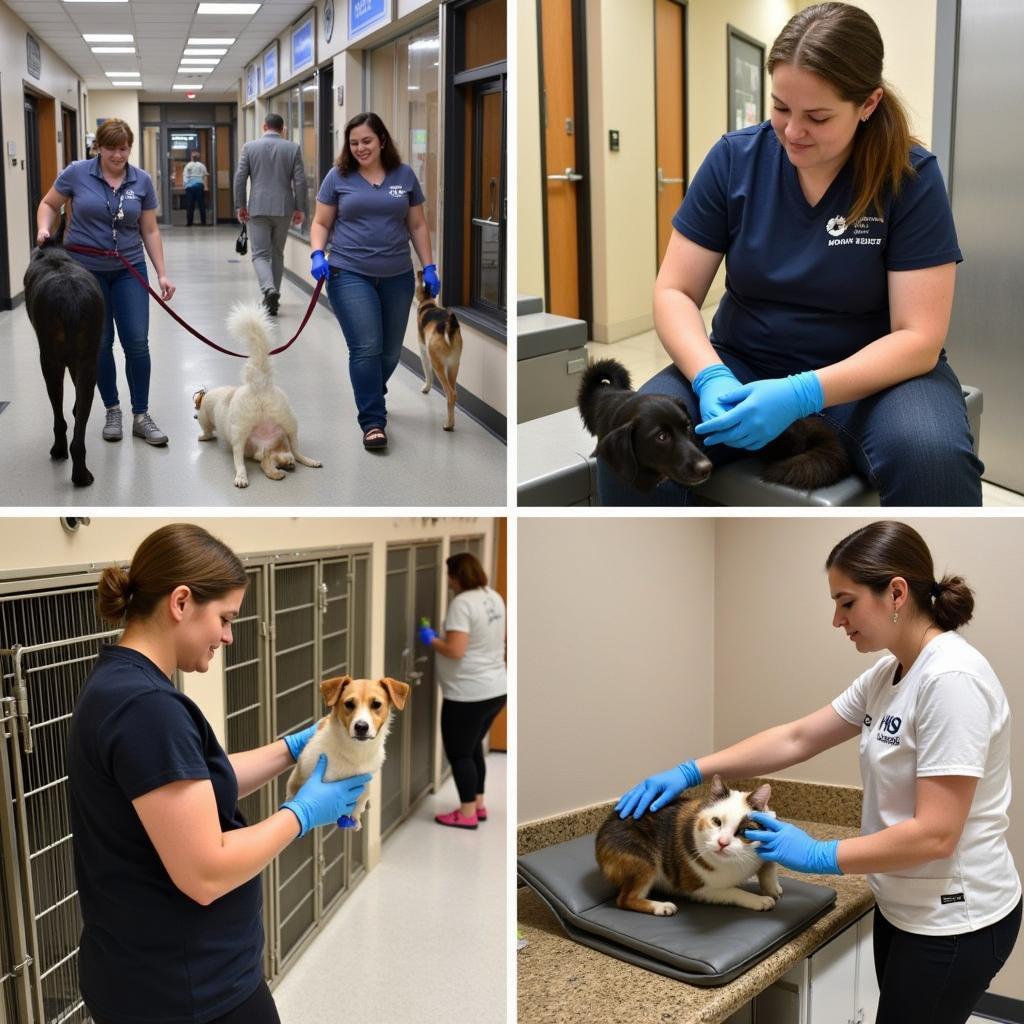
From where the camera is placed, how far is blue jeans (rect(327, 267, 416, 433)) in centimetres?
364

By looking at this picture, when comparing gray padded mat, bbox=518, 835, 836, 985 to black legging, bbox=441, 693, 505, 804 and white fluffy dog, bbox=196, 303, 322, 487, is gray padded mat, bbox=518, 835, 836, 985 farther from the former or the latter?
black legging, bbox=441, 693, 505, 804

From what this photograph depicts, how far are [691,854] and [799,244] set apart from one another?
4.25 ft

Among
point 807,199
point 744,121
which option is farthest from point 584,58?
point 807,199

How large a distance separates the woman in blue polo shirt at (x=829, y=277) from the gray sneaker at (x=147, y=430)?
2.31 m

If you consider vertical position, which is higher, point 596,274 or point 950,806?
point 596,274

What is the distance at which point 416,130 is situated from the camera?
5.86 meters

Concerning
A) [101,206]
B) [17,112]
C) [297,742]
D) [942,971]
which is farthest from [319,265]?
[942,971]

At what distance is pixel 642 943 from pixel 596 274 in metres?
4.42

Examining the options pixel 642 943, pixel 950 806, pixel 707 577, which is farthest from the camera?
pixel 707 577

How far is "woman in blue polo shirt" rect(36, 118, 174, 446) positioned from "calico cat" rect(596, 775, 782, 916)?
7.67 feet

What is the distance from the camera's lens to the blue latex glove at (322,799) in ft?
5.31

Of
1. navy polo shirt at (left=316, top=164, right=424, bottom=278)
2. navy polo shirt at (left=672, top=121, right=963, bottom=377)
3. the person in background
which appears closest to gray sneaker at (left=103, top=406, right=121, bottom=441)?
navy polo shirt at (left=316, top=164, right=424, bottom=278)

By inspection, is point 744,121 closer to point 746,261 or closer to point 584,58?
point 584,58

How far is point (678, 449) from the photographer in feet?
5.30
